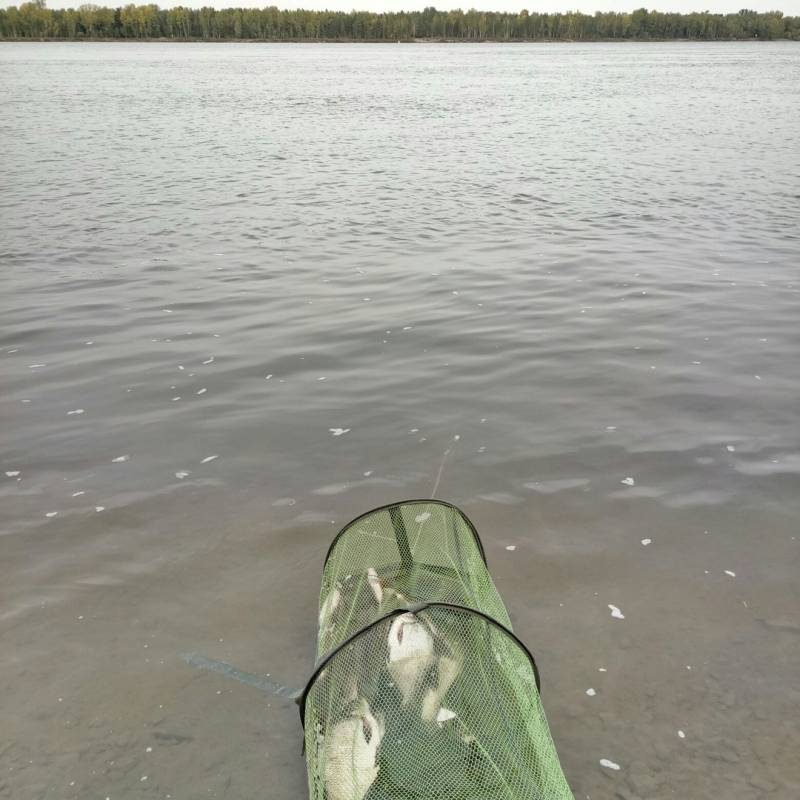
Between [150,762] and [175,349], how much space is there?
22.0ft

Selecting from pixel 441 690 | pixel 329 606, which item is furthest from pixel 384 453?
pixel 441 690

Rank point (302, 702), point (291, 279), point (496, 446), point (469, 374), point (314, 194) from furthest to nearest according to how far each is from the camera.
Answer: point (314, 194) → point (291, 279) → point (469, 374) → point (496, 446) → point (302, 702)

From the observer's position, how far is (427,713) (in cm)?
363

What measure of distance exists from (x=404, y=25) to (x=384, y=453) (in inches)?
7730

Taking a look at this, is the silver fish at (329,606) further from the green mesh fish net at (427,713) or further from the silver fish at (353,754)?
the silver fish at (353,754)

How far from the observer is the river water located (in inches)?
177

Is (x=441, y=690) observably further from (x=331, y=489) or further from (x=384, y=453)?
(x=384, y=453)

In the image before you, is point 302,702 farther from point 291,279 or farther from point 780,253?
point 780,253

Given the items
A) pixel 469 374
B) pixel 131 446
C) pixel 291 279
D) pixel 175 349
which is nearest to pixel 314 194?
pixel 291 279

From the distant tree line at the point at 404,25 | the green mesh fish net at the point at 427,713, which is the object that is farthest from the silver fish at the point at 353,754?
the distant tree line at the point at 404,25

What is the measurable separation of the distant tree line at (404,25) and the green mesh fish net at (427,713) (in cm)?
19719

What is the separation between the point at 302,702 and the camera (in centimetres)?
343

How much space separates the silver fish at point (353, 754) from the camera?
132 inches

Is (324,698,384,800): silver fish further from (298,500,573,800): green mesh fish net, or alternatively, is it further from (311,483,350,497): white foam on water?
(311,483,350,497): white foam on water
